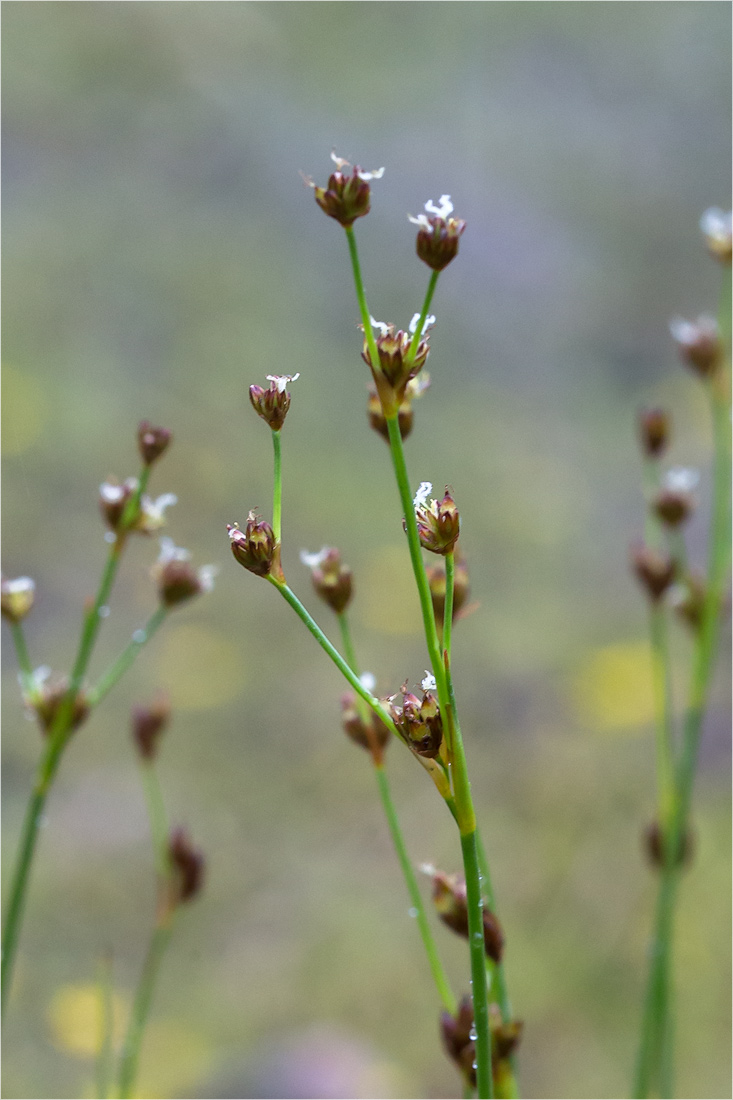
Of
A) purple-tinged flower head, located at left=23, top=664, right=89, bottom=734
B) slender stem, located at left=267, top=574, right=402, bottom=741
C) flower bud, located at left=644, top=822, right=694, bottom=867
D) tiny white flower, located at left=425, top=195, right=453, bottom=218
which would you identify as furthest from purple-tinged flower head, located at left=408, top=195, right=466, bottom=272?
flower bud, located at left=644, top=822, right=694, bottom=867

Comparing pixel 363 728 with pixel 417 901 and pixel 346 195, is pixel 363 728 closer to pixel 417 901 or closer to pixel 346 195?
pixel 417 901

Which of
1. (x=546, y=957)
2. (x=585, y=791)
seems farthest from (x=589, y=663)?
(x=546, y=957)

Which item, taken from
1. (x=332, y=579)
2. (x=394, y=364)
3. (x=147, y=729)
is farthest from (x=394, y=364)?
(x=147, y=729)

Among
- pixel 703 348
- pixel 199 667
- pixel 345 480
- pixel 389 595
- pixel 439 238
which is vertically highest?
pixel 345 480

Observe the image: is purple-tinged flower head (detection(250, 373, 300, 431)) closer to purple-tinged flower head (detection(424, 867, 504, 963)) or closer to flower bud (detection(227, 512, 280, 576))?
flower bud (detection(227, 512, 280, 576))

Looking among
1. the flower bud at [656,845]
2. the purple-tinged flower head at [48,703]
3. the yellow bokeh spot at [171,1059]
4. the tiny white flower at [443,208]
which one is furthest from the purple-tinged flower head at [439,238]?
the yellow bokeh spot at [171,1059]

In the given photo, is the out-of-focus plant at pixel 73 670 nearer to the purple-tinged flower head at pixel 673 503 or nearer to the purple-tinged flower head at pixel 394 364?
the purple-tinged flower head at pixel 394 364
